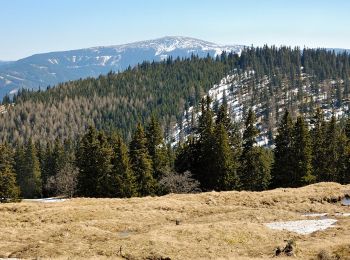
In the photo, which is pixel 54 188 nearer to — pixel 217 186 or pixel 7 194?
pixel 7 194

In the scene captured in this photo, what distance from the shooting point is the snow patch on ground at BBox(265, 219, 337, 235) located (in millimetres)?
33916

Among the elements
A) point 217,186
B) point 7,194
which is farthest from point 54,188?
point 217,186

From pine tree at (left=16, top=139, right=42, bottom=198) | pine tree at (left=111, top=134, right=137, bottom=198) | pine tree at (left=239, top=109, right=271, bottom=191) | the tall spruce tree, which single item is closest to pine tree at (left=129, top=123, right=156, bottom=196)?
pine tree at (left=111, top=134, right=137, bottom=198)

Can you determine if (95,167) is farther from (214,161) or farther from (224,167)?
(224,167)

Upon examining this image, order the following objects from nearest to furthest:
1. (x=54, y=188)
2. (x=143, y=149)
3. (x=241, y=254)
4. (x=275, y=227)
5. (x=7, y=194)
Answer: (x=241, y=254)
(x=275, y=227)
(x=143, y=149)
(x=7, y=194)
(x=54, y=188)

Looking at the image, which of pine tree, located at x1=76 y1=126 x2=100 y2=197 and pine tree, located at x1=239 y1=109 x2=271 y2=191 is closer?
pine tree, located at x1=239 y1=109 x2=271 y2=191

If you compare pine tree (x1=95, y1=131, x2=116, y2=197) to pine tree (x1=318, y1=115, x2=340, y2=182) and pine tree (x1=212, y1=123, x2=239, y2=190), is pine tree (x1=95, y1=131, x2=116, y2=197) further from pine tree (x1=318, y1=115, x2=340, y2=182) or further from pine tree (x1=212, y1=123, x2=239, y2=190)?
pine tree (x1=318, y1=115, x2=340, y2=182)

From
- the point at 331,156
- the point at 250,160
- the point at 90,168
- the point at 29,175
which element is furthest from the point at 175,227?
the point at 29,175

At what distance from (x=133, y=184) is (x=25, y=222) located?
108 ft

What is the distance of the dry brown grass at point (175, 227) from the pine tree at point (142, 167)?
2361cm

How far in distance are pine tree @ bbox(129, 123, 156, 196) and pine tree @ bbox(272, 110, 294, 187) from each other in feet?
70.1

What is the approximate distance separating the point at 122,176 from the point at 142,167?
14.4 feet

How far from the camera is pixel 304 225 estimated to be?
3562 cm

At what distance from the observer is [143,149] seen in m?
75.3
